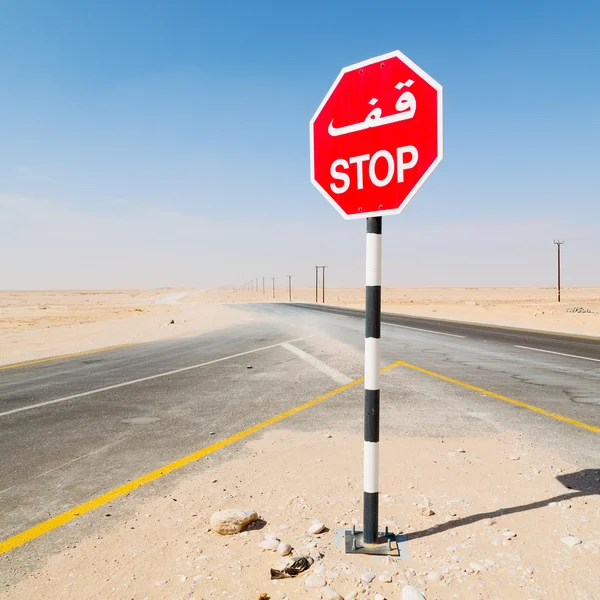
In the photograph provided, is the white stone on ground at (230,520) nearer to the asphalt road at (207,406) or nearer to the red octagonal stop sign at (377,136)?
the asphalt road at (207,406)

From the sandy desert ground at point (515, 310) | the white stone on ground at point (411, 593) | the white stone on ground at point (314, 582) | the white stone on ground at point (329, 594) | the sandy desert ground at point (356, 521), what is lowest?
the sandy desert ground at point (515, 310)

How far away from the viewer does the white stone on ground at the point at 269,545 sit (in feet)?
8.92

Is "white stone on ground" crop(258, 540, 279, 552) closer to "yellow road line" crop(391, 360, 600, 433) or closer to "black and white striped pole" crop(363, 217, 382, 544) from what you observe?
"black and white striped pole" crop(363, 217, 382, 544)

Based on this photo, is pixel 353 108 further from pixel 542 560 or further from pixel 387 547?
pixel 542 560

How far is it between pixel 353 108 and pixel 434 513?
9.32 feet

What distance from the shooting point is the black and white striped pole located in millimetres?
2672

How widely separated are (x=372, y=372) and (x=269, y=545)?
4.14ft

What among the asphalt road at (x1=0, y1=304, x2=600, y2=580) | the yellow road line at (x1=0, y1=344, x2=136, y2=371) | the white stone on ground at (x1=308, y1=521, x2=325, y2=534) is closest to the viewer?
the white stone on ground at (x1=308, y1=521, x2=325, y2=534)

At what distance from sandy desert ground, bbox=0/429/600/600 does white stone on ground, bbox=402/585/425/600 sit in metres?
0.07

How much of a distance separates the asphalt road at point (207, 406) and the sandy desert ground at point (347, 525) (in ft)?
1.25

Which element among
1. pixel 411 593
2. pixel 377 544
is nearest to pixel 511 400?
pixel 377 544

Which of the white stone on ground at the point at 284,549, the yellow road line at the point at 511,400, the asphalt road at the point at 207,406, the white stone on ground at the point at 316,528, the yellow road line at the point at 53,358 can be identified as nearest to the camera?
Result: the white stone on ground at the point at 284,549

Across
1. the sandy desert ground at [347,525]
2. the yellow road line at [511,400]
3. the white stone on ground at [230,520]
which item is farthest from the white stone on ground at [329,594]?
the yellow road line at [511,400]

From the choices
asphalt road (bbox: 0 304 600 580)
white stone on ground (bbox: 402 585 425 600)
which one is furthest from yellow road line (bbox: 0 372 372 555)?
white stone on ground (bbox: 402 585 425 600)
